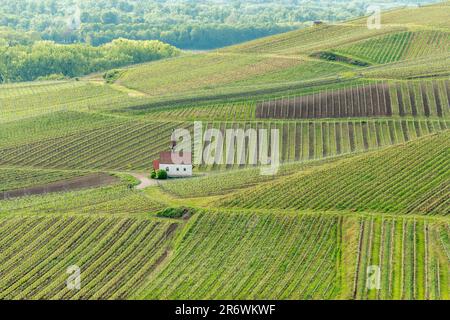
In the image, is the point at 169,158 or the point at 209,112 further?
the point at 209,112

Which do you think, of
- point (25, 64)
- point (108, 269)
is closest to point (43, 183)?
point (108, 269)

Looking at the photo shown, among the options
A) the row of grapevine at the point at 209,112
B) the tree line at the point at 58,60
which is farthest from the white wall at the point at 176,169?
the tree line at the point at 58,60

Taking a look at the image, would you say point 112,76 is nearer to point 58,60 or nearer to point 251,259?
point 58,60

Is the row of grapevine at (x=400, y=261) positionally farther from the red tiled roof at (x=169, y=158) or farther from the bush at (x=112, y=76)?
the bush at (x=112, y=76)

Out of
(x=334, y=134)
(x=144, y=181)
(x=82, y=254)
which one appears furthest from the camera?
(x=334, y=134)

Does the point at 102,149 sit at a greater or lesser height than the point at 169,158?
lesser

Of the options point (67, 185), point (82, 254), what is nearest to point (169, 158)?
point (67, 185)
